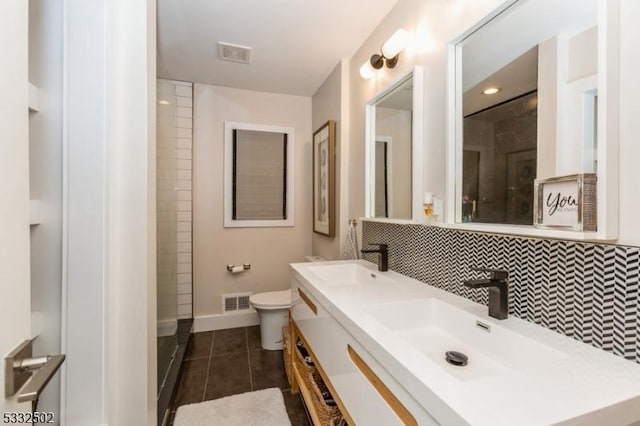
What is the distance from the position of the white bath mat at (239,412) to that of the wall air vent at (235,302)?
3.54ft

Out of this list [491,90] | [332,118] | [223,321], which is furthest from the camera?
[223,321]

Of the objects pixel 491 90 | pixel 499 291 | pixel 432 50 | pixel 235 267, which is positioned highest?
pixel 432 50

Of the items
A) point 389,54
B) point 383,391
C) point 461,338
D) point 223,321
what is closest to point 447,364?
point 461,338

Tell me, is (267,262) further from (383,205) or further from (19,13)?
(19,13)

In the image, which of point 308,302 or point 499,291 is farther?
point 308,302

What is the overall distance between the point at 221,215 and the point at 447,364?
2.38 meters

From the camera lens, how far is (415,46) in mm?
1446

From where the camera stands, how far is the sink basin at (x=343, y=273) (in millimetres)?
1692

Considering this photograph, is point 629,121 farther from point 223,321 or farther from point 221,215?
point 223,321

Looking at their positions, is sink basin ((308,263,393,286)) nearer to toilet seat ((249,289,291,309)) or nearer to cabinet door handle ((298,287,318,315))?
cabinet door handle ((298,287,318,315))

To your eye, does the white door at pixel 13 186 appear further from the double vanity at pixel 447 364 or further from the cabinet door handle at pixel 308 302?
the cabinet door handle at pixel 308 302

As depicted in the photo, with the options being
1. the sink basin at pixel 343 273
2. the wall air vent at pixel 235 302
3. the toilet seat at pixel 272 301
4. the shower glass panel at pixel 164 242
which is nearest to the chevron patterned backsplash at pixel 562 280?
the sink basin at pixel 343 273

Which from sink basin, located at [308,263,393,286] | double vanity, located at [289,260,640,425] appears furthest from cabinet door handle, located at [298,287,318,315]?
sink basin, located at [308,263,393,286]

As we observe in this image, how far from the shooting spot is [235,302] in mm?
2787
